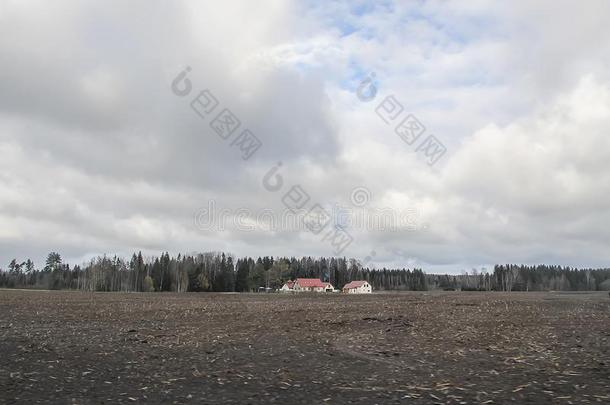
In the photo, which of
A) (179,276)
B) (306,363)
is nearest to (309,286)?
(179,276)

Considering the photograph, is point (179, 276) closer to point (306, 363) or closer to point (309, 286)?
point (309, 286)

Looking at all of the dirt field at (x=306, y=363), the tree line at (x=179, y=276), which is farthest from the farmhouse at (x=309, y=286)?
the dirt field at (x=306, y=363)

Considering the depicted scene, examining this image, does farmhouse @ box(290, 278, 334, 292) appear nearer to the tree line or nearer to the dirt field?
the tree line

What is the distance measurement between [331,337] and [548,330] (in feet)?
37.6

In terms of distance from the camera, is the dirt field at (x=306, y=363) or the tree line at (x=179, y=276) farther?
the tree line at (x=179, y=276)

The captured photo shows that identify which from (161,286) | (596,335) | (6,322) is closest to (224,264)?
(161,286)

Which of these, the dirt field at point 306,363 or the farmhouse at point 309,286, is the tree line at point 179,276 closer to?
the farmhouse at point 309,286

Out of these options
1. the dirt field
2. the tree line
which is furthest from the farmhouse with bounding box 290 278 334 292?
the dirt field

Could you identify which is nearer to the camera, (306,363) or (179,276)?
(306,363)

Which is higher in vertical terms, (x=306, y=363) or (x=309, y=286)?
(x=306, y=363)

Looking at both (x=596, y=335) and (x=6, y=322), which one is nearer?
(x=596, y=335)

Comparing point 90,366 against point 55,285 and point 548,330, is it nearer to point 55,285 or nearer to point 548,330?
point 548,330

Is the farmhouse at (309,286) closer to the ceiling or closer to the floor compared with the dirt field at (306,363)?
closer to the floor

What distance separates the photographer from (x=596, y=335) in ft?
74.7
